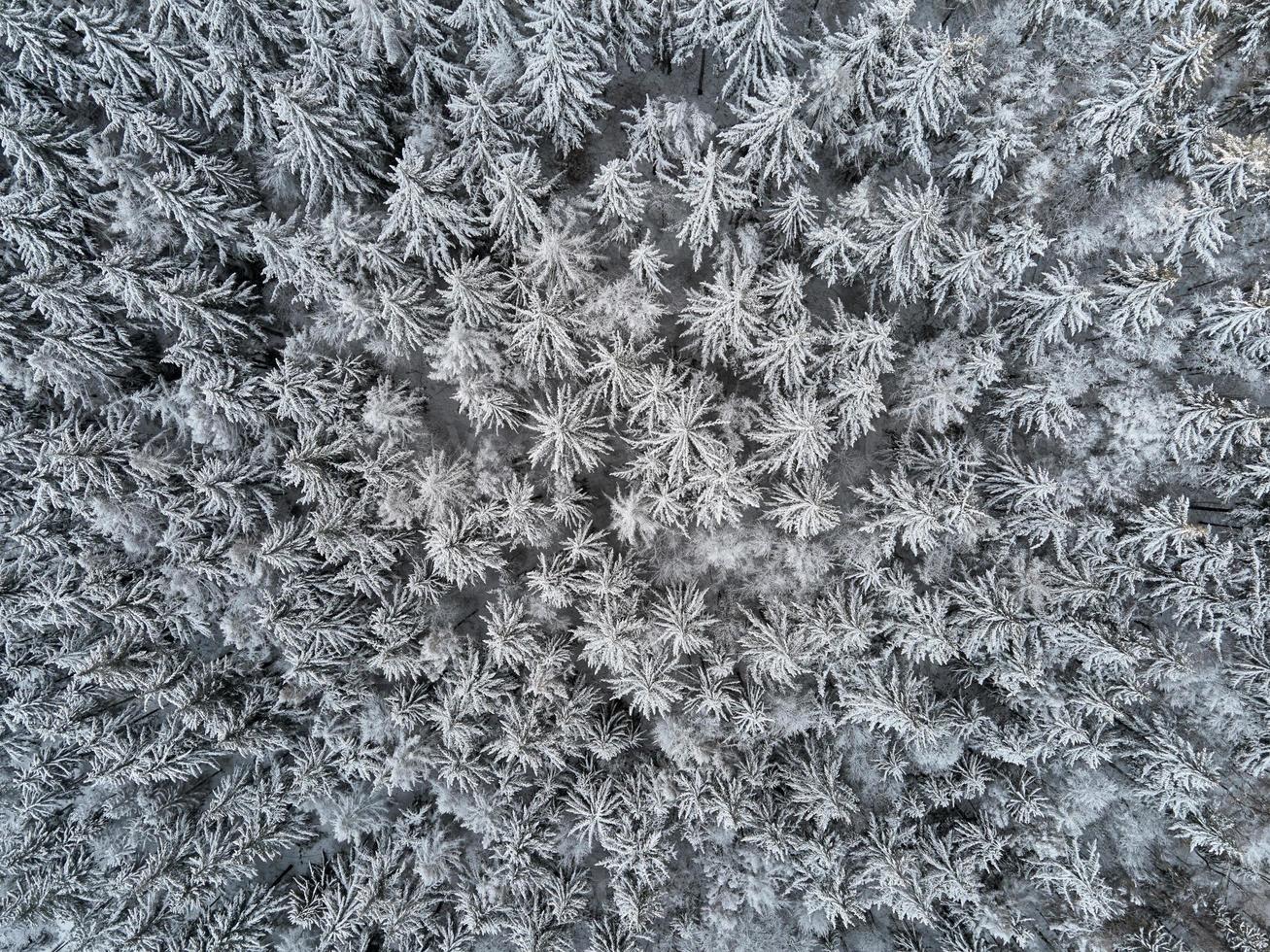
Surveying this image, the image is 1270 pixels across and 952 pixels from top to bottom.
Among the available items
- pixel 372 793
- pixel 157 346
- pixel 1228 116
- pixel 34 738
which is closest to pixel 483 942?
pixel 372 793

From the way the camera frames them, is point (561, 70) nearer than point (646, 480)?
Yes

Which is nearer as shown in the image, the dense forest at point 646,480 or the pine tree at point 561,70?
the pine tree at point 561,70

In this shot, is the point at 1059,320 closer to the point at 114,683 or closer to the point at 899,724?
the point at 899,724

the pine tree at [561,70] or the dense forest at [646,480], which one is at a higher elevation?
the pine tree at [561,70]

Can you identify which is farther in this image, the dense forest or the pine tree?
the dense forest

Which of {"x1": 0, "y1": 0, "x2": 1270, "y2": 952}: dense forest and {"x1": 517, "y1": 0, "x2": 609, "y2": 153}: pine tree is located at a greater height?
{"x1": 517, "y1": 0, "x2": 609, "y2": 153}: pine tree

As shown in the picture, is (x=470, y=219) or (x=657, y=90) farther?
(x=657, y=90)

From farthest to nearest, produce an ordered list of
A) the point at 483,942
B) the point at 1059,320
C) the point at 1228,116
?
the point at 483,942
the point at 1228,116
the point at 1059,320

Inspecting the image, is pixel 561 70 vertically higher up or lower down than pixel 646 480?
higher up
